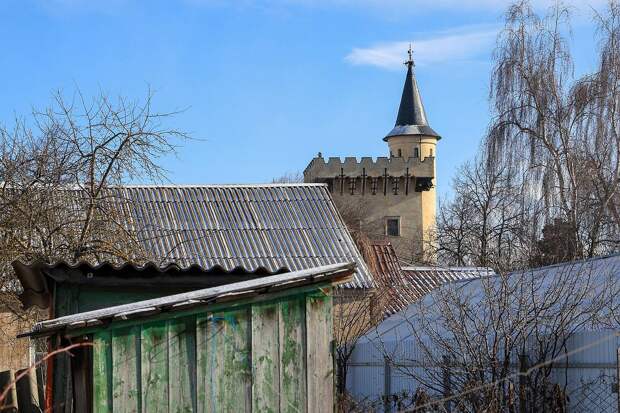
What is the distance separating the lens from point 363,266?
26156 mm

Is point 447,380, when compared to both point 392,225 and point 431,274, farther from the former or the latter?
point 392,225

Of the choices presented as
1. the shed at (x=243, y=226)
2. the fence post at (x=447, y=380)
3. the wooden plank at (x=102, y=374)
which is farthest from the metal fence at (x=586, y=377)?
the shed at (x=243, y=226)

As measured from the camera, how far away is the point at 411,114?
75.0 metres

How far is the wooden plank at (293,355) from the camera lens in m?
7.80

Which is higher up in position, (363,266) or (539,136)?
(539,136)

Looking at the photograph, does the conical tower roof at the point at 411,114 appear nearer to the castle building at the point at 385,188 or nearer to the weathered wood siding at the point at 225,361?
the castle building at the point at 385,188

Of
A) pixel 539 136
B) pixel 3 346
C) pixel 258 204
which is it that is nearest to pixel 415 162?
pixel 539 136

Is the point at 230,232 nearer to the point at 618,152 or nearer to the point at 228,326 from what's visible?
the point at 618,152

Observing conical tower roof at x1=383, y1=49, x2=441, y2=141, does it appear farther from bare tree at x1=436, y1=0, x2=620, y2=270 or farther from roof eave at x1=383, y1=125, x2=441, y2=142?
bare tree at x1=436, y1=0, x2=620, y2=270

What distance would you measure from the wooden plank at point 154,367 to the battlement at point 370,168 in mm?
60603

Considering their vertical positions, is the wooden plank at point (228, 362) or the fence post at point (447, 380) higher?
the wooden plank at point (228, 362)

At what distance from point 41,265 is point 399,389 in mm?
7063

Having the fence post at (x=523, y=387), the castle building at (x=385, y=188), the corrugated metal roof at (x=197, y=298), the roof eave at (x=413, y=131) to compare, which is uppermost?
the roof eave at (x=413, y=131)

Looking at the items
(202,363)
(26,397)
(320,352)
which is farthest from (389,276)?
(202,363)
